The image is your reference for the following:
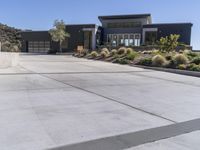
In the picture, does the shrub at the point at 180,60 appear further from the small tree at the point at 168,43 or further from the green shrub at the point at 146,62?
the small tree at the point at 168,43

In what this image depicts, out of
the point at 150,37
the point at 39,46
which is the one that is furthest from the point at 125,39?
the point at 39,46

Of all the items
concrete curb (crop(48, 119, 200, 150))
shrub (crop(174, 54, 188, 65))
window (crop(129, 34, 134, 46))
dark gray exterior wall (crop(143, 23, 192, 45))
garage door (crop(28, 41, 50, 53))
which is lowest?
concrete curb (crop(48, 119, 200, 150))

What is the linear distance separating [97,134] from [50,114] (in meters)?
1.56

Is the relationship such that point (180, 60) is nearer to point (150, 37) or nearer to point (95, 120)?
point (95, 120)

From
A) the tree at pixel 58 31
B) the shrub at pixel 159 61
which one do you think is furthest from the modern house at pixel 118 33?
the shrub at pixel 159 61

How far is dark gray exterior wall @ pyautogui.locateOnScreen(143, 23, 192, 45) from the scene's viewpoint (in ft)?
126

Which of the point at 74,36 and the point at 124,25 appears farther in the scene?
the point at 124,25

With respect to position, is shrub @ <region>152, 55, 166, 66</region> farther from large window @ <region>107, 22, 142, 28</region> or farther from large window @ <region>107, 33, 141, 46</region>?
large window @ <region>107, 22, 142, 28</region>

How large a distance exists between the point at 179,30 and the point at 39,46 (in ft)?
81.1

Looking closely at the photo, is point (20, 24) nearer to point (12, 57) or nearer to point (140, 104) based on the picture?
point (12, 57)

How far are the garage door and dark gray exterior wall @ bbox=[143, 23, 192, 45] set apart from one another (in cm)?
1986

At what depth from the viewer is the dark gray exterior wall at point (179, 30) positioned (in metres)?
38.4

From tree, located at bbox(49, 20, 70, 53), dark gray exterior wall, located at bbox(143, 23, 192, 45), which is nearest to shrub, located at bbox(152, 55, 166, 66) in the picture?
dark gray exterior wall, located at bbox(143, 23, 192, 45)

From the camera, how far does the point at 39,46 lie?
4753 cm
